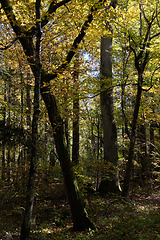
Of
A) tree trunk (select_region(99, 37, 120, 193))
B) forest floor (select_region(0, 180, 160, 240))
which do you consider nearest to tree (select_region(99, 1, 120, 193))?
tree trunk (select_region(99, 37, 120, 193))

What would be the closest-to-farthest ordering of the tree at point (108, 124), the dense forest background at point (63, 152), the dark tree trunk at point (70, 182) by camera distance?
the dense forest background at point (63, 152)
the dark tree trunk at point (70, 182)
the tree at point (108, 124)

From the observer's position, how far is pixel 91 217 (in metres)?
6.07

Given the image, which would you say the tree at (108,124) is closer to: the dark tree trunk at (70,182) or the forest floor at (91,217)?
the forest floor at (91,217)

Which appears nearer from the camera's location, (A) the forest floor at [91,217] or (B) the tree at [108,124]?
(A) the forest floor at [91,217]

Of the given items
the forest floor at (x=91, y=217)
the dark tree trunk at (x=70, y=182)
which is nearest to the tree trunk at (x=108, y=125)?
the forest floor at (x=91, y=217)

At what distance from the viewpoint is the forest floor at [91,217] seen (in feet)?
15.5

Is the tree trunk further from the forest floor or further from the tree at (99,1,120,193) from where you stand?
the forest floor

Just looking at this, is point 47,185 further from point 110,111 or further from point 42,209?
point 110,111

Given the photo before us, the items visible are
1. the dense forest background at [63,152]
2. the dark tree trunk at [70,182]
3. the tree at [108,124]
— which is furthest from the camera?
the tree at [108,124]

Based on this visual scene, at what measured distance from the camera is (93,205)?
6.92 metres

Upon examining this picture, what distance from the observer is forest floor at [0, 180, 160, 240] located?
4734 mm

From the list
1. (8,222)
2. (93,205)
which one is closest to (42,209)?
(8,222)

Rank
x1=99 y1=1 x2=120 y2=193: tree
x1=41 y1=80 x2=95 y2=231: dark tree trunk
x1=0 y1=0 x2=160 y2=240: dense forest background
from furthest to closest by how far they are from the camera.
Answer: x1=99 y1=1 x2=120 y2=193: tree, x1=41 y1=80 x2=95 y2=231: dark tree trunk, x1=0 y1=0 x2=160 y2=240: dense forest background

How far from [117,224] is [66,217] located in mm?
1886
